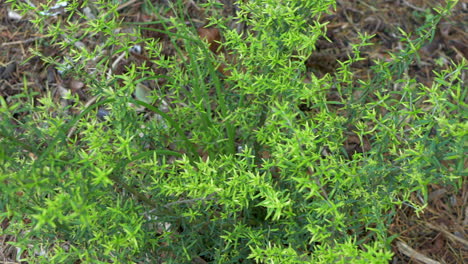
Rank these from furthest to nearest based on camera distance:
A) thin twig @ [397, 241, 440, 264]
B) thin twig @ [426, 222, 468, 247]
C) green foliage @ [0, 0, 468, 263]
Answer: thin twig @ [426, 222, 468, 247] → thin twig @ [397, 241, 440, 264] → green foliage @ [0, 0, 468, 263]

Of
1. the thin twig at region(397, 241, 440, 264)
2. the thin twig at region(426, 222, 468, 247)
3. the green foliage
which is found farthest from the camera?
the thin twig at region(426, 222, 468, 247)

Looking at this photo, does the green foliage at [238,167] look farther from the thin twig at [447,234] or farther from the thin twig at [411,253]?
the thin twig at [447,234]

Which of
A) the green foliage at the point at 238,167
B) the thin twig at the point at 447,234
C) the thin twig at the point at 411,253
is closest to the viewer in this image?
the green foliage at the point at 238,167

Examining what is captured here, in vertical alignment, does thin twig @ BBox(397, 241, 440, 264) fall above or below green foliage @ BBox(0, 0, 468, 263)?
below

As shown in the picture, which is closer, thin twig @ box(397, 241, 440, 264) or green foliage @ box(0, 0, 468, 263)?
green foliage @ box(0, 0, 468, 263)

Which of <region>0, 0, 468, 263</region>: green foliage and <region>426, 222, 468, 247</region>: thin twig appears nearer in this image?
<region>0, 0, 468, 263</region>: green foliage

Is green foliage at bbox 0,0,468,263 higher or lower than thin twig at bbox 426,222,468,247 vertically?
higher

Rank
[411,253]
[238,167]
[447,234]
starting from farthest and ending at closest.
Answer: [447,234], [411,253], [238,167]

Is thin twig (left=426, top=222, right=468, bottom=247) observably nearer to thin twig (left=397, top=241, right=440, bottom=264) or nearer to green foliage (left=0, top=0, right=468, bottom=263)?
thin twig (left=397, top=241, right=440, bottom=264)

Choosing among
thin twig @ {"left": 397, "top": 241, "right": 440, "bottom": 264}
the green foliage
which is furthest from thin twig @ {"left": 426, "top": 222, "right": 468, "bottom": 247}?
the green foliage

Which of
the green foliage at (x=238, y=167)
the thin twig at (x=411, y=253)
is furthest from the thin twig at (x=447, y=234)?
the green foliage at (x=238, y=167)

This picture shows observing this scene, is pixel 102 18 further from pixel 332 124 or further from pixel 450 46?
pixel 450 46

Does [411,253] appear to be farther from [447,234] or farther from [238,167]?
[238,167]

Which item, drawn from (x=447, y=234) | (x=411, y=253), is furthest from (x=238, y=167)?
(x=447, y=234)
